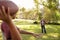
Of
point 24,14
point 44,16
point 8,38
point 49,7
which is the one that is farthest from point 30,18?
point 8,38

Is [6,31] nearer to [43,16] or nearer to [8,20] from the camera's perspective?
[8,20]

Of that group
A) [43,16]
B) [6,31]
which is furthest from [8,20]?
[43,16]

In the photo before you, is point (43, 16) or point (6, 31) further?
point (43, 16)

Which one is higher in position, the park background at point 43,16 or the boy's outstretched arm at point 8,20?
the boy's outstretched arm at point 8,20

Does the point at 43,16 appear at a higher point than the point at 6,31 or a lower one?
lower

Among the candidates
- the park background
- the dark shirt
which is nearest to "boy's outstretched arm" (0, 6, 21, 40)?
the dark shirt

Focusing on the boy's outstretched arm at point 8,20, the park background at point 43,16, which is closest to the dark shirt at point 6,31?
the boy's outstretched arm at point 8,20

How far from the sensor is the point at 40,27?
2738mm

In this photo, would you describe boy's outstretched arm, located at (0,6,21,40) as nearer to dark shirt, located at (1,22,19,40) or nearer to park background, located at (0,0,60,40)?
dark shirt, located at (1,22,19,40)

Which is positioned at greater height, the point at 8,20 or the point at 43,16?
the point at 8,20

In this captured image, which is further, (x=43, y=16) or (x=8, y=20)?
(x=43, y=16)

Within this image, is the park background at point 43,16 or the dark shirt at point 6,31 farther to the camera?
the park background at point 43,16

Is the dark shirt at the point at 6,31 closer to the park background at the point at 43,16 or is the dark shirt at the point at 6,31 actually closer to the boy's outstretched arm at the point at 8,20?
the boy's outstretched arm at the point at 8,20

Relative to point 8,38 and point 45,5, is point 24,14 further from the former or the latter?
point 8,38
